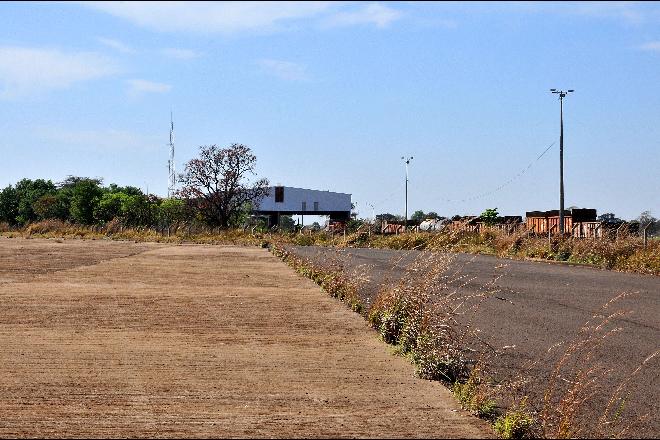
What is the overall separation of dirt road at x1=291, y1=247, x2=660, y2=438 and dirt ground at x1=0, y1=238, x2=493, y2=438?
4.09 ft

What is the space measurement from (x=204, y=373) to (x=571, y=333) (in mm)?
6148

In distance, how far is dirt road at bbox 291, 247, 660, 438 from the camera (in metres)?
7.96

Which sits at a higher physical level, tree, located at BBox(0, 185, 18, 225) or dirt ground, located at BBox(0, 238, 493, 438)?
tree, located at BBox(0, 185, 18, 225)

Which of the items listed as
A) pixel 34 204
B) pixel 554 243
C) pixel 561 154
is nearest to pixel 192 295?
pixel 554 243

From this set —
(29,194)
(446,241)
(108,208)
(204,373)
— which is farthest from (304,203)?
(204,373)

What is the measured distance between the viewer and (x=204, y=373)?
8.79 m

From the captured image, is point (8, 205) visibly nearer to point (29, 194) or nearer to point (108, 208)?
point (29, 194)

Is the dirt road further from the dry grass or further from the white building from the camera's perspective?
the white building

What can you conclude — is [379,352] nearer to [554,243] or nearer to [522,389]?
[522,389]

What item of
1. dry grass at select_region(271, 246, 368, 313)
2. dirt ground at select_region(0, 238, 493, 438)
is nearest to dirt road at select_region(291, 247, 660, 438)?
dry grass at select_region(271, 246, 368, 313)

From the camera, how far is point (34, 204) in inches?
3661

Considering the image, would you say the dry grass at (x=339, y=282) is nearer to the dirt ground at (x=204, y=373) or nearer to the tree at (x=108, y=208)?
the dirt ground at (x=204, y=373)

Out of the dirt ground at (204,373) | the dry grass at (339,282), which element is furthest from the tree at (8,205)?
the dirt ground at (204,373)

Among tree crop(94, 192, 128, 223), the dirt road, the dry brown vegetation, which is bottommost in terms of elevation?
the dirt road
